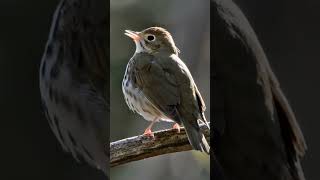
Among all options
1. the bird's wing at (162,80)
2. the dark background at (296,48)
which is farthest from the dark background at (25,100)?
the dark background at (296,48)

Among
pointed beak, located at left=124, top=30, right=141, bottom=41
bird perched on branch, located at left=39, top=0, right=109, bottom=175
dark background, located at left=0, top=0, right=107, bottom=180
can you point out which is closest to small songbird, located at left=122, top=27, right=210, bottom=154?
pointed beak, located at left=124, top=30, right=141, bottom=41

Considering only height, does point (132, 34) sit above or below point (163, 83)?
above

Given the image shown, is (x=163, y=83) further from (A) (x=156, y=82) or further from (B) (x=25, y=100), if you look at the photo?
(B) (x=25, y=100)

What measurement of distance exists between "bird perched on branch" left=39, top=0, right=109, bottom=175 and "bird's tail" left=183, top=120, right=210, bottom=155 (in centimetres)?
34

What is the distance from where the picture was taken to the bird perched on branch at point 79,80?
247cm

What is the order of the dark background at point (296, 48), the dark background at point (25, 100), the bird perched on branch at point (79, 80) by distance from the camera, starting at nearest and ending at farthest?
the dark background at point (296, 48) < the bird perched on branch at point (79, 80) < the dark background at point (25, 100)

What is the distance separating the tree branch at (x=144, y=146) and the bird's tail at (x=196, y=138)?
0.04 meters

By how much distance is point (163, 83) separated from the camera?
239 centimetres

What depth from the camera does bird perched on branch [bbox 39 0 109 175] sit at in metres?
2.47

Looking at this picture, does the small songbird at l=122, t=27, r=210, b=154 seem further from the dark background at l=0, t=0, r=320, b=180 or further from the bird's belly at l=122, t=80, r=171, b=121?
the dark background at l=0, t=0, r=320, b=180

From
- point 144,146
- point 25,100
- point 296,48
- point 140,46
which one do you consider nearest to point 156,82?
point 140,46

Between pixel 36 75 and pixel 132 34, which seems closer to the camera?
pixel 132 34

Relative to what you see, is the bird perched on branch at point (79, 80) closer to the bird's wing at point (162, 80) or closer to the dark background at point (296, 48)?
the bird's wing at point (162, 80)

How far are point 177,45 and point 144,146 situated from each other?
0.43 m
